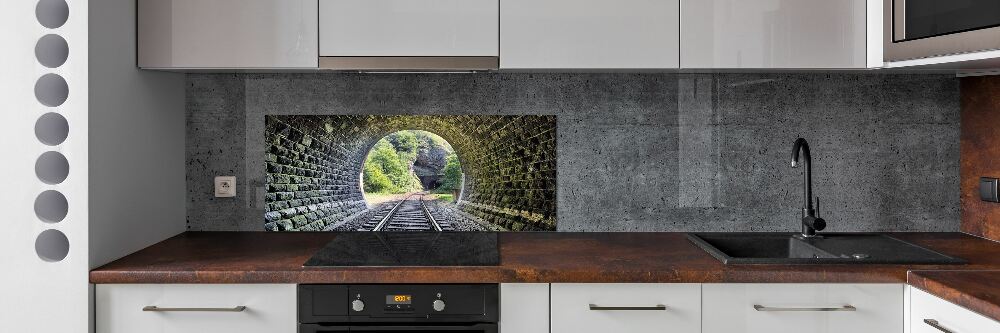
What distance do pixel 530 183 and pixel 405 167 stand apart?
1.52ft

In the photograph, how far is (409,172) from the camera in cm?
258

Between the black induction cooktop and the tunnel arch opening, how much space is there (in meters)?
0.15

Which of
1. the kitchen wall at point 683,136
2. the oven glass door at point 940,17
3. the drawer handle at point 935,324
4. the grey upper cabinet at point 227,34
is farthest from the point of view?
the kitchen wall at point 683,136

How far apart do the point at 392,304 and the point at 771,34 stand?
138cm

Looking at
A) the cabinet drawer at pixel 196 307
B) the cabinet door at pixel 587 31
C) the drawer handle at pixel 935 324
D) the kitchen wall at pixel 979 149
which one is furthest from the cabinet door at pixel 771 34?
the cabinet drawer at pixel 196 307

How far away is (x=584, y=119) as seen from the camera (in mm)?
2527

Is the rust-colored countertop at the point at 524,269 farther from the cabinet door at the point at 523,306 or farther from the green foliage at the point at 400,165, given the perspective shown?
the green foliage at the point at 400,165

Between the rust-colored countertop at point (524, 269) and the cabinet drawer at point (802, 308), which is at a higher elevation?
the rust-colored countertop at point (524, 269)

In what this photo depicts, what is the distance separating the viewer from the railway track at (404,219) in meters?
2.57
